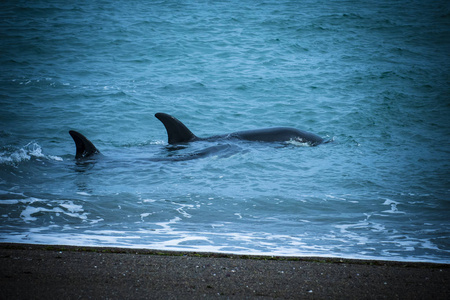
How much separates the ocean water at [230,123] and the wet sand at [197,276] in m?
0.51

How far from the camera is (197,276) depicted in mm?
3828

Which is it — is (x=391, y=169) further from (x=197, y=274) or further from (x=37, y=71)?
(x=37, y=71)

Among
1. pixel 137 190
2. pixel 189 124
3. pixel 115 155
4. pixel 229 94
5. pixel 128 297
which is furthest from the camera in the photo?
pixel 229 94

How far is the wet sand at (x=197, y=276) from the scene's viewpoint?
11.4 feet

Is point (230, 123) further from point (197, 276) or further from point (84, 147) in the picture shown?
point (197, 276)

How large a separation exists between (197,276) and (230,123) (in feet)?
35.0

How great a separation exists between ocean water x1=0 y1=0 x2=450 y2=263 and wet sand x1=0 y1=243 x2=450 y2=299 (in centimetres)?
51

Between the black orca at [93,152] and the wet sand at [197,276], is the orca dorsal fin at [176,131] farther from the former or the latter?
the wet sand at [197,276]

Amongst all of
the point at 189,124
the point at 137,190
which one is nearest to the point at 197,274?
the point at 137,190

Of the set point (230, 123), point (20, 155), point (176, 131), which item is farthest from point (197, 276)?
point (230, 123)

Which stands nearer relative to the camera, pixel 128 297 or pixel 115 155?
pixel 128 297

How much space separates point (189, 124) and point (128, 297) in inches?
442

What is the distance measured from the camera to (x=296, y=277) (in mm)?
3838

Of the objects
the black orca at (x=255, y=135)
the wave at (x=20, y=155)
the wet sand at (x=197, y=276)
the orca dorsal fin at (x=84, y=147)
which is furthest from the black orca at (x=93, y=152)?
the wet sand at (x=197, y=276)
